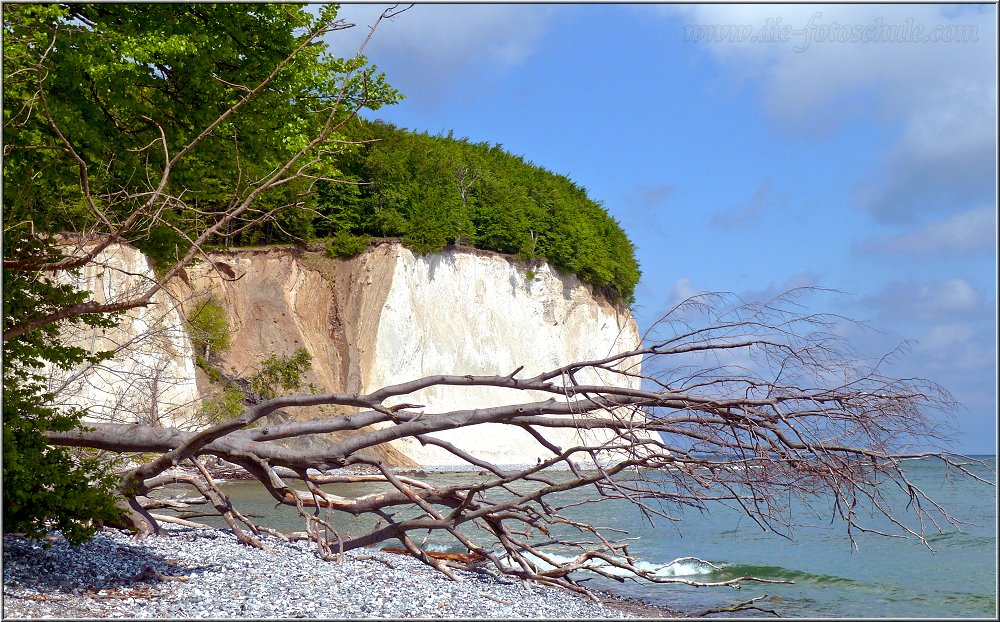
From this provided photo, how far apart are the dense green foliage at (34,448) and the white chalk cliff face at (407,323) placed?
84.9 feet

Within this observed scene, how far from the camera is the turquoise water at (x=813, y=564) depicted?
11.4 meters

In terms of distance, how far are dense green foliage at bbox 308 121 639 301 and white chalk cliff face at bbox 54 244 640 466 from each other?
1165 millimetres

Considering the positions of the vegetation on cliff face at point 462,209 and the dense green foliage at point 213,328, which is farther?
the vegetation on cliff face at point 462,209

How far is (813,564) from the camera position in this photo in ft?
50.4

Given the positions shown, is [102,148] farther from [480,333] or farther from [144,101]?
[480,333]

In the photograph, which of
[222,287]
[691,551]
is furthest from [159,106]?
[222,287]

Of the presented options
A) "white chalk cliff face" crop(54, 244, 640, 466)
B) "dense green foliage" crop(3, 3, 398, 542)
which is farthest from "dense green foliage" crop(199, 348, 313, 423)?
"dense green foliage" crop(3, 3, 398, 542)

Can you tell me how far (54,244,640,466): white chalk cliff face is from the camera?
3609 centimetres

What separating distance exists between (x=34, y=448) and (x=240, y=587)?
2.13 m

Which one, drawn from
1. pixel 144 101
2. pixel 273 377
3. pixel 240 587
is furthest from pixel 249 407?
pixel 273 377

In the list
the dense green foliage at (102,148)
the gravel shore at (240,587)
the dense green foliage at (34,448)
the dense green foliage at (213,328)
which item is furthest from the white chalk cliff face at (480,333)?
the dense green foliage at (34,448)

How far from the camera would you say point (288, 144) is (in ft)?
51.2

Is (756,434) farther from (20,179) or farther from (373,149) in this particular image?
(373,149)

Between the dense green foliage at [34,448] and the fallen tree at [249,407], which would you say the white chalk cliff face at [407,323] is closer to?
the fallen tree at [249,407]
